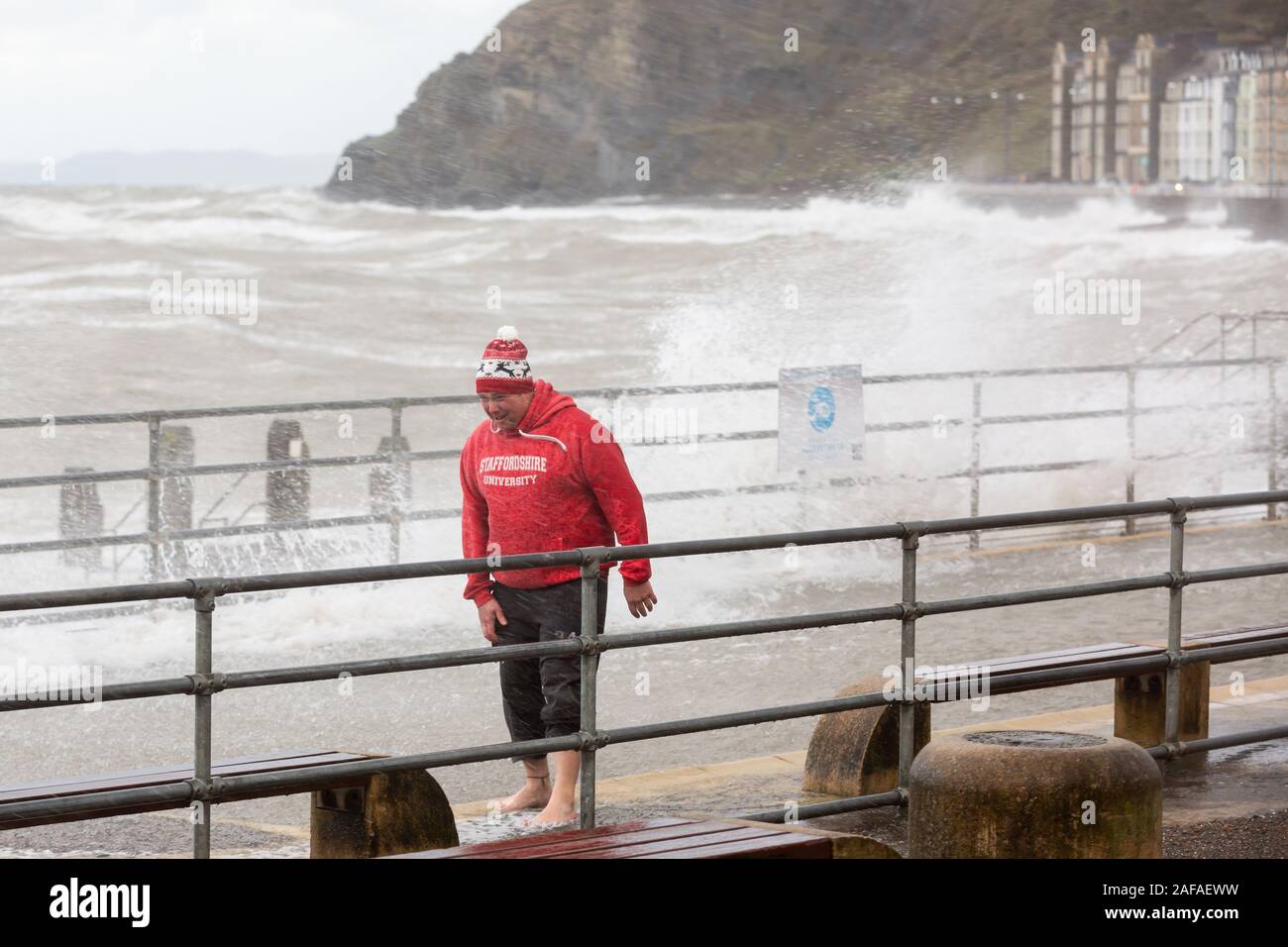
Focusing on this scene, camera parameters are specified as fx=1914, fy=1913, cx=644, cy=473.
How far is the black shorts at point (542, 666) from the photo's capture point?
5.56m

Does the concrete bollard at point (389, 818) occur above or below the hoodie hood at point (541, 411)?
below

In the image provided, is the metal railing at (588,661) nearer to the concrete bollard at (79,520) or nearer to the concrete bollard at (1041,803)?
the concrete bollard at (1041,803)

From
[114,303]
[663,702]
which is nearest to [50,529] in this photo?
[663,702]

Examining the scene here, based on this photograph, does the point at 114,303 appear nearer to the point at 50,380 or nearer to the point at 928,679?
the point at 50,380

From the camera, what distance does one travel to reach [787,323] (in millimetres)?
48438

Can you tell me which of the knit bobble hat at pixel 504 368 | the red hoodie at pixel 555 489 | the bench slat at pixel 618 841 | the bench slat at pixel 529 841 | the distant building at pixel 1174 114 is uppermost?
the distant building at pixel 1174 114

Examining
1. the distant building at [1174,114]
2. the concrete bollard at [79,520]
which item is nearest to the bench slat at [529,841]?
the concrete bollard at [79,520]

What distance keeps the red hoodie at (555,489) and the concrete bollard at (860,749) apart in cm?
78

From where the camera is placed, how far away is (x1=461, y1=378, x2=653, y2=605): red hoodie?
565 centimetres

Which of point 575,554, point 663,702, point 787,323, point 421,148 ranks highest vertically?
point 421,148

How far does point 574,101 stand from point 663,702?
69744 mm

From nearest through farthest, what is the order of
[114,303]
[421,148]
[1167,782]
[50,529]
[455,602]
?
[1167,782]
[455,602]
[50,529]
[114,303]
[421,148]

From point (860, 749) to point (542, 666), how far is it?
3.23 feet

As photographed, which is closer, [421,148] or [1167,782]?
[1167,782]
